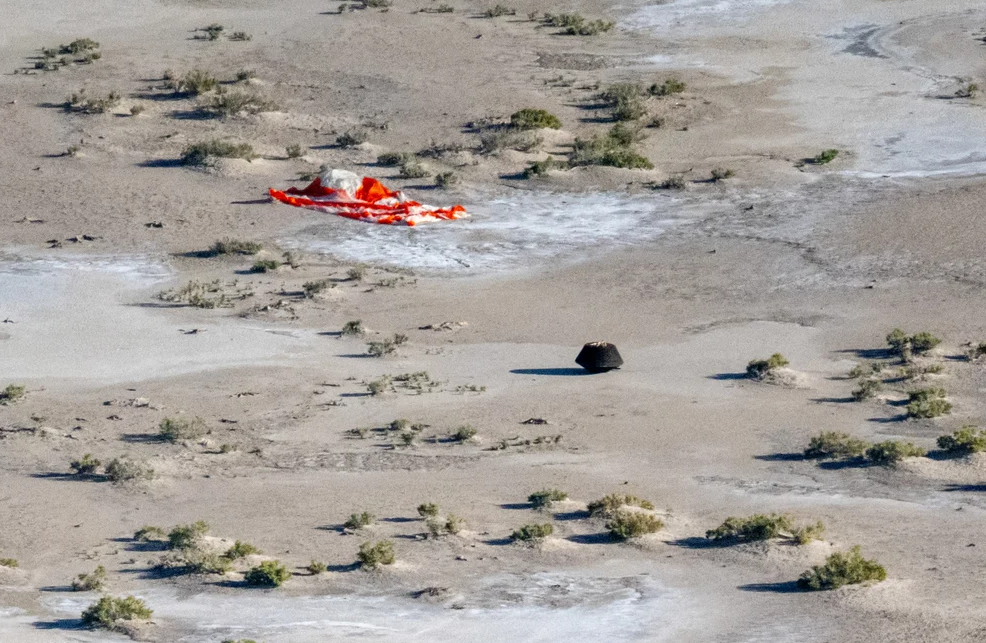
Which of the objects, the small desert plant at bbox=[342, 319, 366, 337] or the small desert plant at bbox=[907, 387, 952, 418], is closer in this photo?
the small desert plant at bbox=[907, 387, 952, 418]

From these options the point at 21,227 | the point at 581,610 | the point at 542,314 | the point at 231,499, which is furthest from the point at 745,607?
the point at 21,227

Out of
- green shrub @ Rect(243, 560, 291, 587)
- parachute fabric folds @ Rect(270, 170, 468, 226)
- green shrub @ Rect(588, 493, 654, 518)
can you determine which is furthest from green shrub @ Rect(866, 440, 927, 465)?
parachute fabric folds @ Rect(270, 170, 468, 226)

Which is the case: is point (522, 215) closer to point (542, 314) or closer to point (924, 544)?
point (542, 314)

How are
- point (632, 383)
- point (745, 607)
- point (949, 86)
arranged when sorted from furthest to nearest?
point (949, 86) < point (632, 383) < point (745, 607)

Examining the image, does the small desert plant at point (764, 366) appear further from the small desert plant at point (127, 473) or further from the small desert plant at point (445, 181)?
the small desert plant at point (445, 181)

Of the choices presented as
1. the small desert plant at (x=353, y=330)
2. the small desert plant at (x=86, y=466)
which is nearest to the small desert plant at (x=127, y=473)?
the small desert plant at (x=86, y=466)

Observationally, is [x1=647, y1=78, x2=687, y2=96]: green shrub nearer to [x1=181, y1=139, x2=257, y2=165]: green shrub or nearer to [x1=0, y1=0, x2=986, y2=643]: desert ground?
[x1=0, y1=0, x2=986, y2=643]: desert ground
